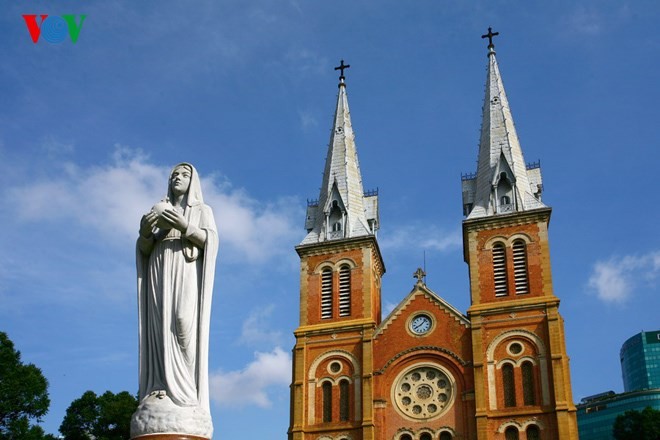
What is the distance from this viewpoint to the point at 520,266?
37.9 metres

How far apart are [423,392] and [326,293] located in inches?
266

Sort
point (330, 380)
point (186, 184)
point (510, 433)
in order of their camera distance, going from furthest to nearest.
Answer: point (330, 380) < point (510, 433) < point (186, 184)

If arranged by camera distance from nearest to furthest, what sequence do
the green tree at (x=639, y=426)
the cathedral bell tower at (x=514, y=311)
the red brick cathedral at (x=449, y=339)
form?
the cathedral bell tower at (x=514, y=311) < the red brick cathedral at (x=449, y=339) < the green tree at (x=639, y=426)

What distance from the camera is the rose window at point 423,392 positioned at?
36.9m

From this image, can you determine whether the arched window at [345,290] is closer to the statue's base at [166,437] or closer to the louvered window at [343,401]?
the louvered window at [343,401]

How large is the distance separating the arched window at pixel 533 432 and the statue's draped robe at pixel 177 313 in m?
29.2

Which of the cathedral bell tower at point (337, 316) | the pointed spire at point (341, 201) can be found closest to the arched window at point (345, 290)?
the cathedral bell tower at point (337, 316)

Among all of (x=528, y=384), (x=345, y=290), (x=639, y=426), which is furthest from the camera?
(x=639, y=426)

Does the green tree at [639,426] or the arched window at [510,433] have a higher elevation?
the green tree at [639,426]

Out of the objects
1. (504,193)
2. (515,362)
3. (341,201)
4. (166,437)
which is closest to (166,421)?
(166,437)

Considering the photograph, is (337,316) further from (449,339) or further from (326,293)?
(449,339)

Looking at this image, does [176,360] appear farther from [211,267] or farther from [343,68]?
[343,68]

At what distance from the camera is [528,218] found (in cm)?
3859

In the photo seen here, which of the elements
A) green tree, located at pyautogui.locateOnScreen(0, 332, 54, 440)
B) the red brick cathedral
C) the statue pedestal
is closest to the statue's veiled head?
the statue pedestal
